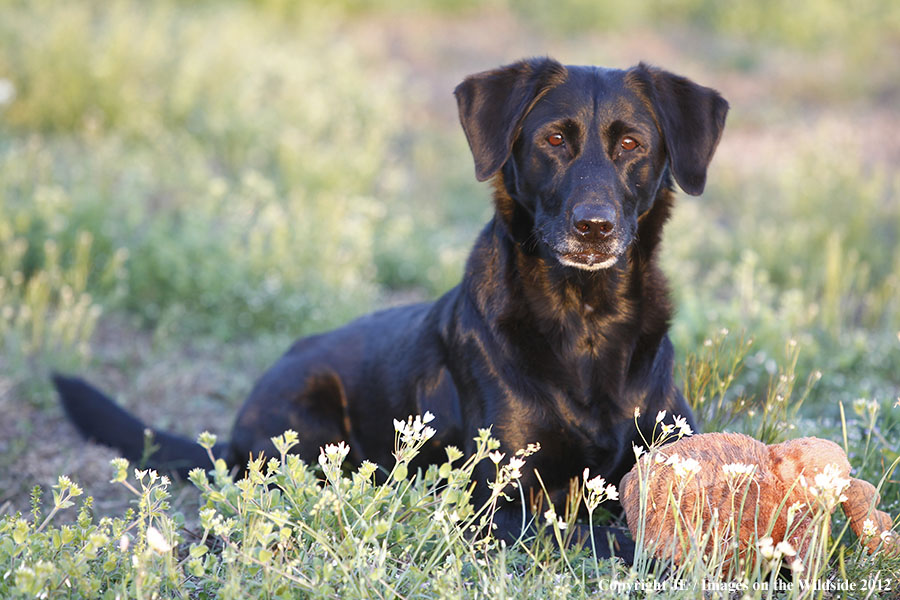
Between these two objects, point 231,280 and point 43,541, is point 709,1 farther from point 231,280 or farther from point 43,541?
point 43,541

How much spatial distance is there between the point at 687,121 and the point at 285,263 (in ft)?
8.80

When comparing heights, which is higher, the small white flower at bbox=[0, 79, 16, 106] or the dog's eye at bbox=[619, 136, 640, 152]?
the small white flower at bbox=[0, 79, 16, 106]

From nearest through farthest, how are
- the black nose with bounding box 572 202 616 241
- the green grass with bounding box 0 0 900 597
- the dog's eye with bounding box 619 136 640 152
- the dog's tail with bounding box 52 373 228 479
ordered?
the green grass with bounding box 0 0 900 597 → the black nose with bounding box 572 202 616 241 → the dog's eye with bounding box 619 136 640 152 → the dog's tail with bounding box 52 373 228 479

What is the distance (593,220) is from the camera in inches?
101

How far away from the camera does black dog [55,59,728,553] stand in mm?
2650

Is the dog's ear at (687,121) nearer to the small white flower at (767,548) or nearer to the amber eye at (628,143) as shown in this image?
the amber eye at (628,143)

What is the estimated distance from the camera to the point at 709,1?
13.9m

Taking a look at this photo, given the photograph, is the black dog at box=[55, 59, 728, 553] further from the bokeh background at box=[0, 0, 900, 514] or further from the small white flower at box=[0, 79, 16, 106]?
the small white flower at box=[0, 79, 16, 106]

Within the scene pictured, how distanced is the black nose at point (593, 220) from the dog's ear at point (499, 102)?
345 mm

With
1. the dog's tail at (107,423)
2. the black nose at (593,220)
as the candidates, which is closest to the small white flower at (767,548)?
the black nose at (593,220)

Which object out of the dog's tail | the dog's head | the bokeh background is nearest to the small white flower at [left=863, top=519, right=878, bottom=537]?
the bokeh background

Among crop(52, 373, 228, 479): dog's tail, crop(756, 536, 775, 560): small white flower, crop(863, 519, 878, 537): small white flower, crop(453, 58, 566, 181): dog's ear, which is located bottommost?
crop(52, 373, 228, 479): dog's tail

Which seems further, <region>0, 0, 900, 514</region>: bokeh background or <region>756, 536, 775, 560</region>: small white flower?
<region>0, 0, 900, 514</region>: bokeh background

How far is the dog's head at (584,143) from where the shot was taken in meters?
2.66
